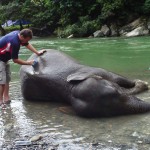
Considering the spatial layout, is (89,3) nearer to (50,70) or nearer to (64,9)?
(64,9)

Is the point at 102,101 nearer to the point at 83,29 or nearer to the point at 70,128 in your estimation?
the point at 70,128

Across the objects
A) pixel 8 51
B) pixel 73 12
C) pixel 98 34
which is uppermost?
pixel 73 12

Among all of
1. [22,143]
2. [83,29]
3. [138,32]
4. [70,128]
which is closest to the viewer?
[22,143]

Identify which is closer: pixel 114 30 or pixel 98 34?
pixel 98 34

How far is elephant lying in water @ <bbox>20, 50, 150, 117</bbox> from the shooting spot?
511 cm

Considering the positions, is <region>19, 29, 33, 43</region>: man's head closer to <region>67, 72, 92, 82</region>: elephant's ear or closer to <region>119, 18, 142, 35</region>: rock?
<region>67, 72, 92, 82</region>: elephant's ear

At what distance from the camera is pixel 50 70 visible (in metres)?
6.03

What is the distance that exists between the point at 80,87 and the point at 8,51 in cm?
155

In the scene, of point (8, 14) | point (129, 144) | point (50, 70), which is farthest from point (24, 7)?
point (129, 144)

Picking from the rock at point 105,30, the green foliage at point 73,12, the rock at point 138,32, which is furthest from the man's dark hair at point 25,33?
the green foliage at point 73,12

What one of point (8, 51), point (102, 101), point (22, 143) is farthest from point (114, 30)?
point (22, 143)

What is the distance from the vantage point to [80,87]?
5230mm

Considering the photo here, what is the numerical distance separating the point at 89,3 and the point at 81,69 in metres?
25.4

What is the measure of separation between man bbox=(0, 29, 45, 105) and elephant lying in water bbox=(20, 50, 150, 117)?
1.01ft
